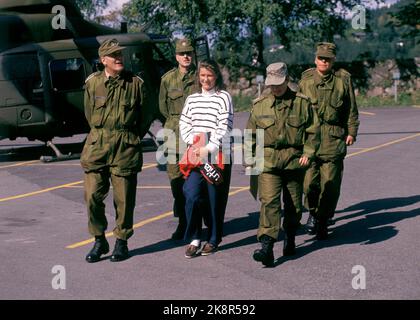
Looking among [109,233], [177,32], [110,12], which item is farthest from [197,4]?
[109,233]

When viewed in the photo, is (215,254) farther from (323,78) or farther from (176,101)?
(323,78)

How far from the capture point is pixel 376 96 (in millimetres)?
37000

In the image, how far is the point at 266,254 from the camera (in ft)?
22.8

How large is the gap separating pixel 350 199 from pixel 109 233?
12.1ft

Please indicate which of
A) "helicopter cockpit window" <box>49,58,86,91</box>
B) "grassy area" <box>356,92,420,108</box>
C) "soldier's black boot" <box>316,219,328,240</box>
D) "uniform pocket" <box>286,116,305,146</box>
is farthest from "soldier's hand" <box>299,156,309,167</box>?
"grassy area" <box>356,92,420,108</box>

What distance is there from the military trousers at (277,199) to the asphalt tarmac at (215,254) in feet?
1.15

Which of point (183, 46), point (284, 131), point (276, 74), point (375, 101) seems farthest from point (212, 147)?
point (375, 101)

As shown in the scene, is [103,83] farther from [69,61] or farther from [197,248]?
[69,61]

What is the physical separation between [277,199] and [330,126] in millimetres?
1577

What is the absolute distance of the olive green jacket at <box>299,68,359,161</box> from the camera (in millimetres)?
8211

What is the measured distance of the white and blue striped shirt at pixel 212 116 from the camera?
23.9 feet

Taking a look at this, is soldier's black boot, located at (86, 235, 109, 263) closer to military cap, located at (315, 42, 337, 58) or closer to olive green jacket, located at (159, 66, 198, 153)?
olive green jacket, located at (159, 66, 198, 153)

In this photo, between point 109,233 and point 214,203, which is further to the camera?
point 109,233

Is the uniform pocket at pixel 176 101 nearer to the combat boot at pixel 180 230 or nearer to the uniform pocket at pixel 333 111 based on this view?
the combat boot at pixel 180 230
